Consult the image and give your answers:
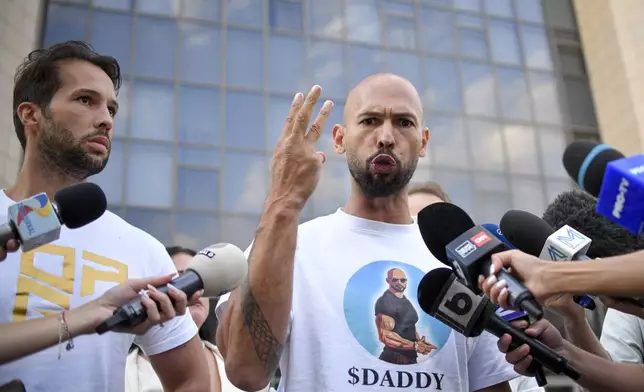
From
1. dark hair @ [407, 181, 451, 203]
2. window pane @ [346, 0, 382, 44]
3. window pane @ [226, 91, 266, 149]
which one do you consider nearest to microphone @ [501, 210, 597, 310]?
dark hair @ [407, 181, 451, 203]

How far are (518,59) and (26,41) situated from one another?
1039cm

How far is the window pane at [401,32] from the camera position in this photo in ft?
45.9

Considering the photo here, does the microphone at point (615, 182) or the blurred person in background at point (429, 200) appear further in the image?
the blurred person in background at point (429, 200)

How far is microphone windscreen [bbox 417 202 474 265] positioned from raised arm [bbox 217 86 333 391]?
1.38ft

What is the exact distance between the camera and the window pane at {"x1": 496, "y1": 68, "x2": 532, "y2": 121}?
46.8ft

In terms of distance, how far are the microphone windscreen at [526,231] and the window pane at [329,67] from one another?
10970mm

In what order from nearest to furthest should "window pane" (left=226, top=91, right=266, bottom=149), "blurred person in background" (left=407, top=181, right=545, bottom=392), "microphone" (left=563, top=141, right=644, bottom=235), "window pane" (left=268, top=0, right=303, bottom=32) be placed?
"microphone" (left=563, top=141, right=644, bottom=235), "blurred person in background" (left=407, top=181, right=545, bottom=392), "window pane" (left=226, top=91, right=266, bottom=149), "window pane" (left=268, top=0, right=303, bottom=32)

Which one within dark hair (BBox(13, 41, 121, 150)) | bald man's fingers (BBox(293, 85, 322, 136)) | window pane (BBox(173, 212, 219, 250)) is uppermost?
window pane (BBox(173, 212, 219, 250))

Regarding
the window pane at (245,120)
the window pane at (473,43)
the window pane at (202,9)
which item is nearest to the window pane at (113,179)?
the window pane at (245,120)

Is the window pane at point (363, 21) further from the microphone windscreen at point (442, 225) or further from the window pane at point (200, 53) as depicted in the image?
the microphone windscreen at point (442, 225)

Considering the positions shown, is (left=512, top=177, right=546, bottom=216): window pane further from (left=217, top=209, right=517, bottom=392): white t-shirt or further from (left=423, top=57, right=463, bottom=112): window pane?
(left=217, top=209, right=517, bottom=392): white t-shirt

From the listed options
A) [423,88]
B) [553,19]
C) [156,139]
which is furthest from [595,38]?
[156,139]

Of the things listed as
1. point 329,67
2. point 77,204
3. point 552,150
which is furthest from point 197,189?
point 77,204

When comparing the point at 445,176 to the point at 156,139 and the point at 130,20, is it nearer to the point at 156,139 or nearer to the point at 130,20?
the point at 156,139
